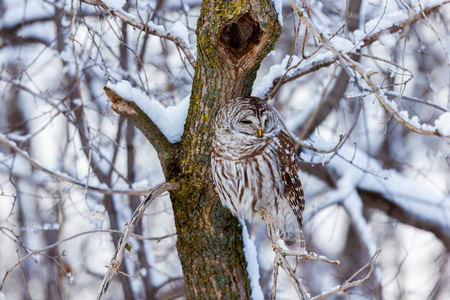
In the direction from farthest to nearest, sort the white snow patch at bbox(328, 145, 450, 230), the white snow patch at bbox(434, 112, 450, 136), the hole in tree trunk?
the white snow patch at bbox(328, 145, 450, 230) → the hole in tree trunk → the white snow patch at bbox(434, 112, 450, 136)

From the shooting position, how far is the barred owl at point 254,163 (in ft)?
9.31

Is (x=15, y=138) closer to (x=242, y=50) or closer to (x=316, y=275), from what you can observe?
(x=242, y=50)

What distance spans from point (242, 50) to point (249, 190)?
2.88ft

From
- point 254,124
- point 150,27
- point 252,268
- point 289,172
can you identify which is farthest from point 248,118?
point 252,268

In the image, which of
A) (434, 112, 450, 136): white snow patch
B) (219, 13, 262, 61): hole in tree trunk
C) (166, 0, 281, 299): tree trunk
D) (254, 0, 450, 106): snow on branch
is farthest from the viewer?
(254, 0, 450, 106): snow on branch

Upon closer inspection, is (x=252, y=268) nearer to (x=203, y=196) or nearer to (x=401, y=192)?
(x=203, y=196)

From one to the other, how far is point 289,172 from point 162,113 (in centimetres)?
80

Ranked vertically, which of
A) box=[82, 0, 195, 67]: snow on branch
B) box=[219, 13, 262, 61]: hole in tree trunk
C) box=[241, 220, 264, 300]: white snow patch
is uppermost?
box=[82, 0, 195, 67]: snow on branch

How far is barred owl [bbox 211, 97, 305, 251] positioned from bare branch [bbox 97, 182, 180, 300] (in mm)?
315

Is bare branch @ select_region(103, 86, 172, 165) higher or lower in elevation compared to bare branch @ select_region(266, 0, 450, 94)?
lower

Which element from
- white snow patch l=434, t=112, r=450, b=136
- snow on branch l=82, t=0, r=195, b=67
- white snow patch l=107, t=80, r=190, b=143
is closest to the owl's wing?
white snow patch l=107, t=80, r=190, b=143

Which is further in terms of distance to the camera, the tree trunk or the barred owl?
the barred owl

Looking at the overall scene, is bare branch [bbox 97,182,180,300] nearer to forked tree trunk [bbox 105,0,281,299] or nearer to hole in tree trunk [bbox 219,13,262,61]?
forked tree trunk [bbox 105,0,281,299]

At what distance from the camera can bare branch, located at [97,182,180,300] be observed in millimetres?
2158
